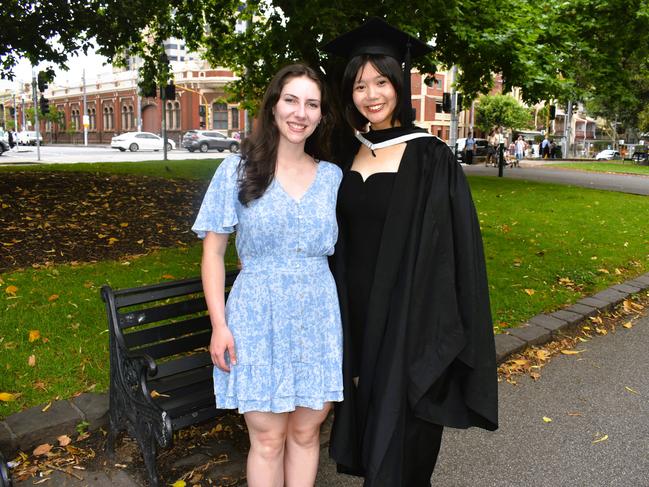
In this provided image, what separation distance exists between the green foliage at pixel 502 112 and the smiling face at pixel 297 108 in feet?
214

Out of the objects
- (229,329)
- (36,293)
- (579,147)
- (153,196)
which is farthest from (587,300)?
(579,147)

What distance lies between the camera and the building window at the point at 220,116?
59656 mm

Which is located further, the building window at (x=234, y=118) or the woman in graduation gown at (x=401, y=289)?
the building window at (x=234, y=118)

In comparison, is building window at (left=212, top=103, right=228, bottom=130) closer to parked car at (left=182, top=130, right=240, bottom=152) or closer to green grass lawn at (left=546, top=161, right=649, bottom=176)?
parked car at (left=182, top=130, right=240, bottom=152)

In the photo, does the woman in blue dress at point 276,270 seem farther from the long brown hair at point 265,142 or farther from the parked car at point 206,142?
the parked car at point 206,142

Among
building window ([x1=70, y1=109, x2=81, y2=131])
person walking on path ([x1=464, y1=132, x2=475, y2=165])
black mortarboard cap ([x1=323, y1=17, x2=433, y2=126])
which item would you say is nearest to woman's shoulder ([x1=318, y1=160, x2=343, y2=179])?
black mortarboard cap ([x1=323, y1=17, x2=433, y2=126])

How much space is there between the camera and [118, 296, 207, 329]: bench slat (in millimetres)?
3141

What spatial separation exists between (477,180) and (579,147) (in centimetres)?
4801

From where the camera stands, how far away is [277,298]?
2.37m

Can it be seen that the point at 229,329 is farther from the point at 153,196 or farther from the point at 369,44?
the point at 153,196

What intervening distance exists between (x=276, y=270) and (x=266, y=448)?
2.54ft

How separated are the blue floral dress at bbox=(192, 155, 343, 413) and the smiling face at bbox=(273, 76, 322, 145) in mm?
222

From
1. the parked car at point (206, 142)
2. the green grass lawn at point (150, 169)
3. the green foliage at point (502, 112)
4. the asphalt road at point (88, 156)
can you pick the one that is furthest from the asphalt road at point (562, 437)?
the green foliage at point (502, 112)

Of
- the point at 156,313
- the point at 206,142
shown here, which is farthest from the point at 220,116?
the point at 156,313
